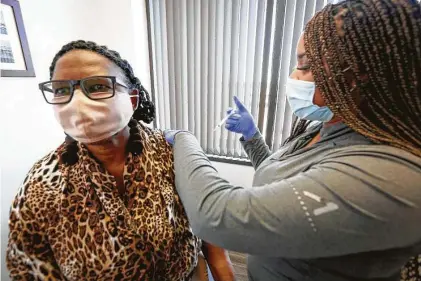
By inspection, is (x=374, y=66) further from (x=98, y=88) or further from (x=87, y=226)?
(x=87, y=226)

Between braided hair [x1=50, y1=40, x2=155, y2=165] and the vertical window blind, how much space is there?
1179mm

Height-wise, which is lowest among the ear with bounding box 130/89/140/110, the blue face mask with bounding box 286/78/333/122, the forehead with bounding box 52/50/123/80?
the ear with bounding box 130/89/140/110

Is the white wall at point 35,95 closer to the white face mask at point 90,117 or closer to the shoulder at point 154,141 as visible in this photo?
the white face mask at point 90,117

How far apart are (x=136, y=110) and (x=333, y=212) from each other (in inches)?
34.5

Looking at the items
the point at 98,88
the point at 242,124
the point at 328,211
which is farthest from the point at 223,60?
the point at 328,211

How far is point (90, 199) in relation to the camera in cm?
78

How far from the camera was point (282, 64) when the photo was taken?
6.14ft

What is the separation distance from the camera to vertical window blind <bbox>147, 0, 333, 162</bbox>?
1.82 meters

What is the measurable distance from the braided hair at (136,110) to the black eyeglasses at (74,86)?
0.08 meters

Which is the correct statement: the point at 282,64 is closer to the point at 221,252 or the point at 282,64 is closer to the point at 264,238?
the point at 221,252

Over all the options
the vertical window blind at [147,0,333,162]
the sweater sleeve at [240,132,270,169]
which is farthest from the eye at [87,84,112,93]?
the vertical window blind at [147,0,333,162]

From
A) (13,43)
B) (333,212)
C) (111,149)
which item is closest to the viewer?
(333,212)

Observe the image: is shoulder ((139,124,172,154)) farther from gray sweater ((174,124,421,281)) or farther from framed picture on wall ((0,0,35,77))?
framed picture on wall ((0,0,35,77))

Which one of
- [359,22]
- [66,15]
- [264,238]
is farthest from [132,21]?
[264,238]
